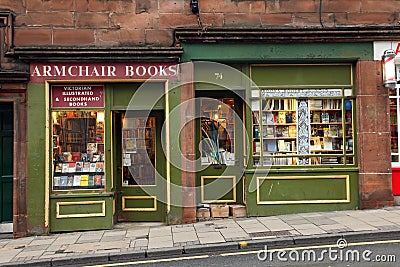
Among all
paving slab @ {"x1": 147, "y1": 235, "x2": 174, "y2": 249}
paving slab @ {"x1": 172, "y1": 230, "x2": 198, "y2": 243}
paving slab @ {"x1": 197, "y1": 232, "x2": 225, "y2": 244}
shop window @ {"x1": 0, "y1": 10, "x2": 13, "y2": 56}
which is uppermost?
shop window @ {"x1": 0, "y1": 10, "x2": 13, "y2": 56}

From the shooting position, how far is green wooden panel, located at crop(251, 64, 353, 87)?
9430 mm

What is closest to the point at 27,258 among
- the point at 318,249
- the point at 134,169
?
the point at 134,169

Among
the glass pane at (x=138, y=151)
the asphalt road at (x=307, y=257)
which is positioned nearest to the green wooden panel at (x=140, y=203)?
Result: the glass pane at (x=138, y=151)

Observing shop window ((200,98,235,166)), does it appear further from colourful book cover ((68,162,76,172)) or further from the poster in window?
colourful book cover ((68,162,76,172))

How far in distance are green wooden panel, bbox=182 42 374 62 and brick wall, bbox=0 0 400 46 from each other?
51cm

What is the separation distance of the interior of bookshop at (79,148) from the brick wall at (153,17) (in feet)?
5.68

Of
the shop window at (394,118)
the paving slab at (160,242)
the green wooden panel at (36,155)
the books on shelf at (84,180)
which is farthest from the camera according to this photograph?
the shop window at (394,118)

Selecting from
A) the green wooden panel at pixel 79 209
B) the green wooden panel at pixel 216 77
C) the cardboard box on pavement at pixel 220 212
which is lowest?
the cardboard box on pavement at pixel 220 212

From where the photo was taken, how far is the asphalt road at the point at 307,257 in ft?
19.7

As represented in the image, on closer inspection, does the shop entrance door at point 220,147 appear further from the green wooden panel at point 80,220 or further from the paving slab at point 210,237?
the green wooden panel at point 80,220

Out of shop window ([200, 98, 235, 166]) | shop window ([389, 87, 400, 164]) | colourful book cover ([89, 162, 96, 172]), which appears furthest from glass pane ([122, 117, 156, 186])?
shop window ([389, 87, 400, 164])

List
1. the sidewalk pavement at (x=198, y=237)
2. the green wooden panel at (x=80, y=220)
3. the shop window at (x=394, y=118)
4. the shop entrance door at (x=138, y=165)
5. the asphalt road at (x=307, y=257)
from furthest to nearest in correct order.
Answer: the shop window at (x=394, y=118) < the shop entrance door at (x=138, y=165) < the green wooden panel at (x=80, y=220) < the sidewalk pavement at (x=198, y=237) < the asphalt road at (x=307, y=257)

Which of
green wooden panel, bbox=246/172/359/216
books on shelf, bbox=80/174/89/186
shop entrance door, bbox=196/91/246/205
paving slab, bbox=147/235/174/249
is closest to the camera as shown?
paving slab, bbox=147/235/174/249

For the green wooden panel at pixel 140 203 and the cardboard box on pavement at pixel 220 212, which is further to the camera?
the green wooden panel at pixel 140 203
